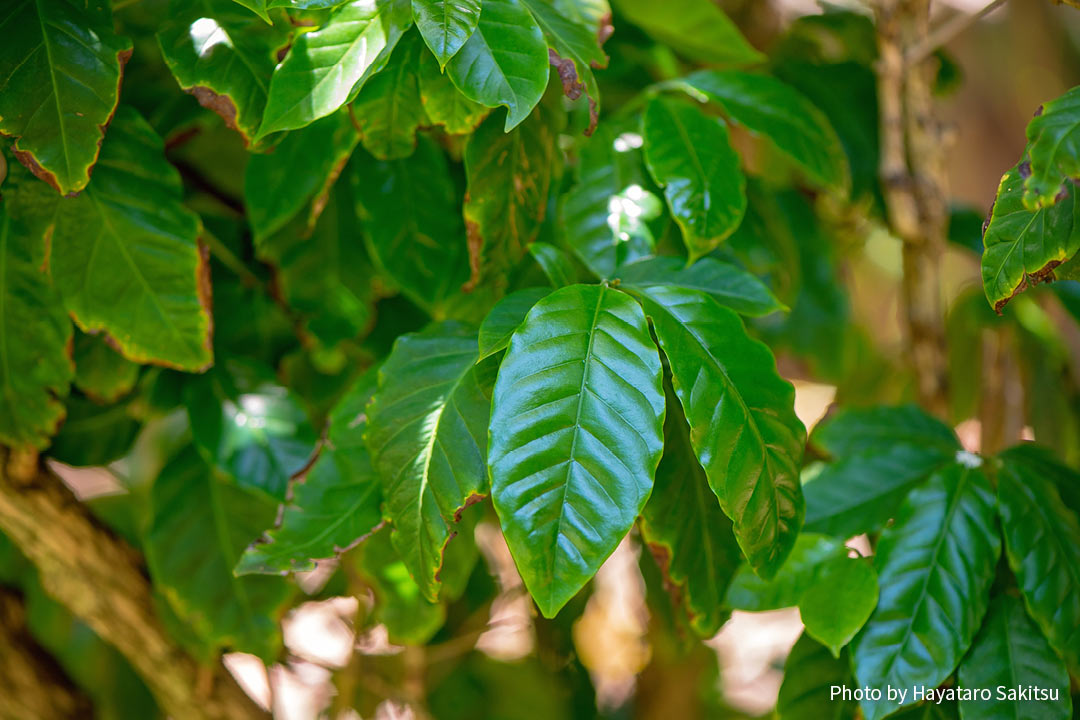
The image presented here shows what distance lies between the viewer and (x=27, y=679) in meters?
0.97

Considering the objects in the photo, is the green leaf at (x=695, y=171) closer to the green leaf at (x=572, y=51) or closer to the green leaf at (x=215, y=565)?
the green leaf at (x=572, y=51)

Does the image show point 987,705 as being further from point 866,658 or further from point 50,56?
point 50,56

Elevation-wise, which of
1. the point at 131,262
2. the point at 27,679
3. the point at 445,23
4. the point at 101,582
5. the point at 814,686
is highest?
the point at 445,23

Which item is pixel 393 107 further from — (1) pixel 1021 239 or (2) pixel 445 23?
(1) pixel 1021 239

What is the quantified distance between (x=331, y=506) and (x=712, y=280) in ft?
1.06

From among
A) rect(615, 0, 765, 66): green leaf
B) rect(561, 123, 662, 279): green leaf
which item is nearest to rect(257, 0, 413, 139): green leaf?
rect(561, 123, 662, 279): green leaf

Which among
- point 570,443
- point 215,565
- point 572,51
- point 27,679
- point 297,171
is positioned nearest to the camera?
point 570,443

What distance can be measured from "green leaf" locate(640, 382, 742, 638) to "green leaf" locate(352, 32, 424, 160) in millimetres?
272

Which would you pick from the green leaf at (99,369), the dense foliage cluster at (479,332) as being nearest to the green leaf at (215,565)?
the dense foliage cluster at (479,332)

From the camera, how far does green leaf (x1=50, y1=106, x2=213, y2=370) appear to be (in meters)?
0.65

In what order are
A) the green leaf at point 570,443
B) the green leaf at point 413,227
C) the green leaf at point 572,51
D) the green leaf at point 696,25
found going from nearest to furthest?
the green leaf at point 570,443 → the green leaf at point 572,51 → the green leaf at point 413,227 → the green leaf at point 696,25

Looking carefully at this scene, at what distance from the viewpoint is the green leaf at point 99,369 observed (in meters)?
0.76

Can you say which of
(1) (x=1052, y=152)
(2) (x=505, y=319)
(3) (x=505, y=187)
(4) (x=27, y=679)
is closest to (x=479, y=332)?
(2) (x=505, y=319)

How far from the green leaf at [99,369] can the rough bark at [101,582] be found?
0.08 metres
